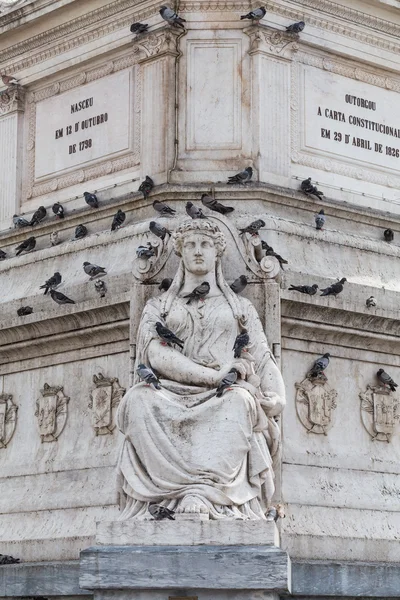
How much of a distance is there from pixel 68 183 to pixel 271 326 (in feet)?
13.3

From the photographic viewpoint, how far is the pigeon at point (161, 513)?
49.6 feet

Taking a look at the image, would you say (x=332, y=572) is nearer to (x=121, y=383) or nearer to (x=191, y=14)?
(x=121, y=383)

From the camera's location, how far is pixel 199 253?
1681cm

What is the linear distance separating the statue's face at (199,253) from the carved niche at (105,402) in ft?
6.14

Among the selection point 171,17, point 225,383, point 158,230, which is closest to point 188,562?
point 225,383

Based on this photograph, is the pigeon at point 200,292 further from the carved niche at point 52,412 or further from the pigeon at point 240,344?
the carved niche at point 52,412

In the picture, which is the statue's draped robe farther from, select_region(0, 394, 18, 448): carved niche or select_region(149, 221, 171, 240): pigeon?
select_region(0, 394, 18, 448): carved niche

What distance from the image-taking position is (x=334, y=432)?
18.1 metres

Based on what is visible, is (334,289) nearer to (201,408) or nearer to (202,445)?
(201,408)

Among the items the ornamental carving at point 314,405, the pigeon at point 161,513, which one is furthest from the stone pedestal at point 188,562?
the ornamental carving at point 314,405

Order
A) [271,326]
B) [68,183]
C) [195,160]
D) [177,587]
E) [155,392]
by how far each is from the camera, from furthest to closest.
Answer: [68,183] → [195,160] → [271,326] → [155,392] → [177,587]

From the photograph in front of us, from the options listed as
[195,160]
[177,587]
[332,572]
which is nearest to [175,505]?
[177,587]

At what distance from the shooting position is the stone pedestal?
1470cm

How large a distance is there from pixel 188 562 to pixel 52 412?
4.46 metres
